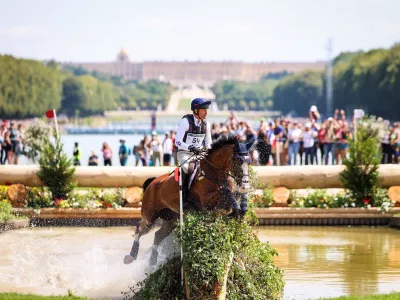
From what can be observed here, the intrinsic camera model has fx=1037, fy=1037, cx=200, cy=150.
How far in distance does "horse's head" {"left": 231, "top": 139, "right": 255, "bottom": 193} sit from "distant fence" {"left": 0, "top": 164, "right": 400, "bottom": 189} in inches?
378

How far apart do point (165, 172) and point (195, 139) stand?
8.71 metres

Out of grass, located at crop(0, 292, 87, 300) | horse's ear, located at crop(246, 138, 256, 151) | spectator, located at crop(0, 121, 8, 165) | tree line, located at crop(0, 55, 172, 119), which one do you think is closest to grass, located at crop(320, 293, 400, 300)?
horse's ear, located at crop(246, 138, 256, 151)

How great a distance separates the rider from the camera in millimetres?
12883

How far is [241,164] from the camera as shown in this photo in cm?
1172

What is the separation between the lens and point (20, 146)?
36.6m

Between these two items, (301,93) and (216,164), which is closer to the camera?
(216,164)

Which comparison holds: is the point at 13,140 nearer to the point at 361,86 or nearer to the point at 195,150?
the point at 195,150

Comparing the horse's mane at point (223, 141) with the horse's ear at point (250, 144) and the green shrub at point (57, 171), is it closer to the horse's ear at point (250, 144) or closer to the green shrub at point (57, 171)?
the horse's ear at point (250, 144)

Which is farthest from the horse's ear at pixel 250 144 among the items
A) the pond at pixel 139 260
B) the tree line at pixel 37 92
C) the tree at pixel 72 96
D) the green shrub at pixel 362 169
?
the tree at pixel 72 96

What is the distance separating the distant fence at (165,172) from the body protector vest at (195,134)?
8.25 m

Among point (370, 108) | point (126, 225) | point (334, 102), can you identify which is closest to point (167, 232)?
point (126, 225)

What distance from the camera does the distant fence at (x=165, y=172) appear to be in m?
21.8

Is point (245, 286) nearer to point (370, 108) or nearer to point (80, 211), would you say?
point (80, 211)

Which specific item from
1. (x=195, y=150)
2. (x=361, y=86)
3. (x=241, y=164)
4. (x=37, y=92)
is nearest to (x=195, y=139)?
(x=195, y=150)
